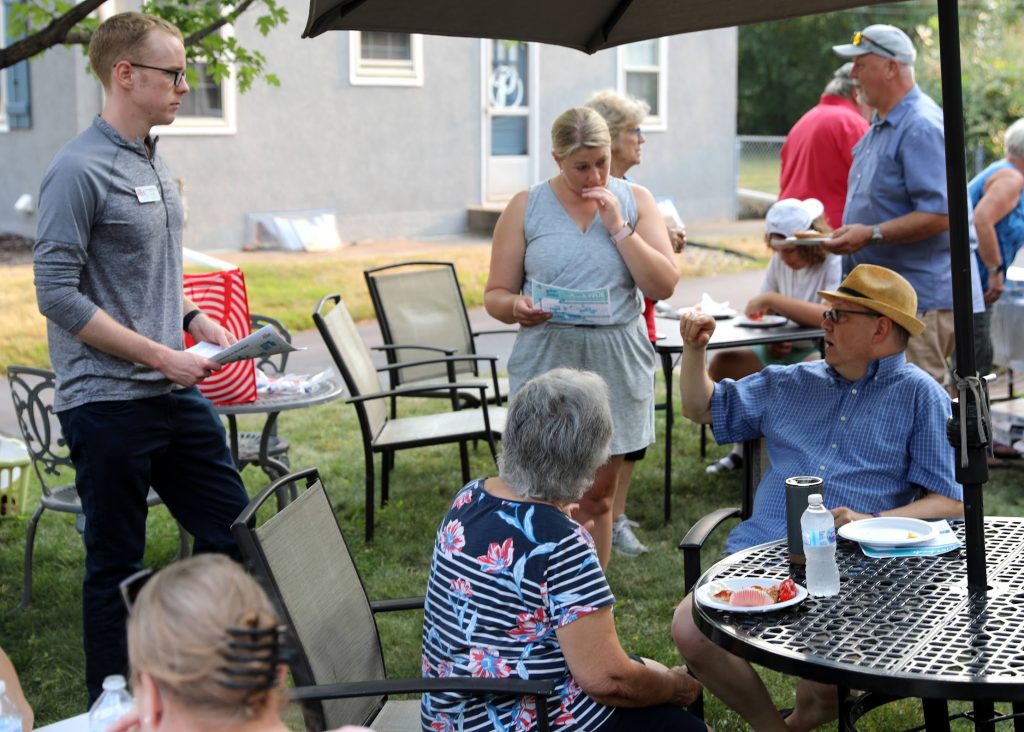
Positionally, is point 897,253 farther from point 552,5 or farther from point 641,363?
point 552,5

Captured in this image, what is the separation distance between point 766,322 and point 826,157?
1.36m

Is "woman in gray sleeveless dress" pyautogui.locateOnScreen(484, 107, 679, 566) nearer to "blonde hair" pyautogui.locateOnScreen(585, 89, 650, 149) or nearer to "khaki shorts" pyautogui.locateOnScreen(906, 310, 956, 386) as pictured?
"blonde hair" pyautogui.locateOnScreen(585, 89, 650, 149)

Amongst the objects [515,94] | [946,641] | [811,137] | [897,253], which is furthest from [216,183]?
[946,641]

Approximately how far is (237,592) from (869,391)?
2.40 metres

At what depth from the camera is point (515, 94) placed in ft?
57.1

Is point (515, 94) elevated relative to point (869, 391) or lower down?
elevated

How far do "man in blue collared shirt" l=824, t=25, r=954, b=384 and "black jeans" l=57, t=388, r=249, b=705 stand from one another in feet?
9.72

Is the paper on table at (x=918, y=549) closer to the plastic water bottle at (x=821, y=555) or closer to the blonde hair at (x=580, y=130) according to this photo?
the plastic water bottle at (x=821, y=555)

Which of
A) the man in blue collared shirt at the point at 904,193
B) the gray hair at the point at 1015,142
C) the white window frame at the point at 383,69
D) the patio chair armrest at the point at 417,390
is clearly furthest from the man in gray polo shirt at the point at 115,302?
the white window frame at the point at 383,69

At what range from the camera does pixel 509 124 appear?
17422 millimetres

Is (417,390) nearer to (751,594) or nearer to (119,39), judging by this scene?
(119,39)

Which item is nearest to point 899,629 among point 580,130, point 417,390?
point 580,130

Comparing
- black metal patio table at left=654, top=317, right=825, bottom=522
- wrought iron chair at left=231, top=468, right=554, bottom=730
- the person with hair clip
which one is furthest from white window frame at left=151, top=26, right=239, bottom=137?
the person with hair clip

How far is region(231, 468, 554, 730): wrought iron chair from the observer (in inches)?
99.3
